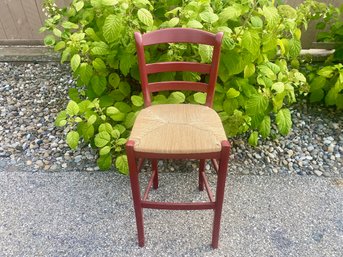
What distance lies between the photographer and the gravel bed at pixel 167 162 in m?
2.34

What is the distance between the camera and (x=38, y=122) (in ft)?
8.95

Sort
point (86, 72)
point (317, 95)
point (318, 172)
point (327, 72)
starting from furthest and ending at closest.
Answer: point (317, 95) < point (327, 72) < point (318, 172) < point (86, 72)

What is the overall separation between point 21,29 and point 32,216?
7.94 ft

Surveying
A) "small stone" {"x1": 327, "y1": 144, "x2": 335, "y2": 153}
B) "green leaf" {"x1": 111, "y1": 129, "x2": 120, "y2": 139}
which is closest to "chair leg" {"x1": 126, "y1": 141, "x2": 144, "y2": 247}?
"green leaf" {"x1": 111, "y1": 129, "x2": 120, "y2": 139}

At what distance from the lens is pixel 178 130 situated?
5.07 feet

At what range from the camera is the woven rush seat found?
1428mm

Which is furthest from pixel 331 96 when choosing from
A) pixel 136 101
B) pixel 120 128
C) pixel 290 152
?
pixel 120 128

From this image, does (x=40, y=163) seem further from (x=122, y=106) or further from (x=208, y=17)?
(x=208, y=17)

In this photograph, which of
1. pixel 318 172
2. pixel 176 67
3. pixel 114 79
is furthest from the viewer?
pixel 318 172

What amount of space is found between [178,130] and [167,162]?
86 centimetres

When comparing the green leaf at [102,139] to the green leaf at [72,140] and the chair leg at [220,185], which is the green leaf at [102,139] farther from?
the chair leg at [220,185]

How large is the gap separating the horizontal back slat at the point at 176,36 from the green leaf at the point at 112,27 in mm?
274

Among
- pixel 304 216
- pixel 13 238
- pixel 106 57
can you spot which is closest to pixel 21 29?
→ pixel 106 57

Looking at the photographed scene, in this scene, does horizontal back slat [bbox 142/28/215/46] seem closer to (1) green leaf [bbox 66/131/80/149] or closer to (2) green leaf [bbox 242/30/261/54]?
(2) green leaf [bbox 242/30/261/54]
